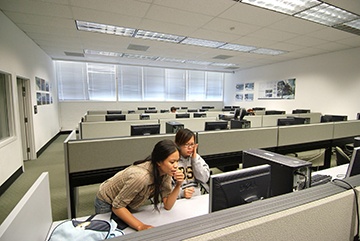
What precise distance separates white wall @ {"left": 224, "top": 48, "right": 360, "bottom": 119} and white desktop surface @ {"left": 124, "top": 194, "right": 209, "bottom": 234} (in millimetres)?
6183

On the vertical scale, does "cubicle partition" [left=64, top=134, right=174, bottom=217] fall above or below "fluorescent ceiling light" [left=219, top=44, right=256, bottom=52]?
below

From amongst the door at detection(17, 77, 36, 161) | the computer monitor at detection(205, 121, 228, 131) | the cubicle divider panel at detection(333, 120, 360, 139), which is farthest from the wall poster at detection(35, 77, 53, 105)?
the cubicle divider panel at detection(333, 120, 360, 139)

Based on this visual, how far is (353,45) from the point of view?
16.7 ft

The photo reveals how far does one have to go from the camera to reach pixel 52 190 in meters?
2.96

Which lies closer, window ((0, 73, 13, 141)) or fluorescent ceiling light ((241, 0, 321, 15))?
fluorescent ceiling light ((241, 0, 321, 15))

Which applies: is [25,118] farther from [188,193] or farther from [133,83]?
[133,83]

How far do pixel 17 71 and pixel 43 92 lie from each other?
1865mm

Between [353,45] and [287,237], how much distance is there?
650cm

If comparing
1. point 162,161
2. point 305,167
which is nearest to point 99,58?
point 162,161

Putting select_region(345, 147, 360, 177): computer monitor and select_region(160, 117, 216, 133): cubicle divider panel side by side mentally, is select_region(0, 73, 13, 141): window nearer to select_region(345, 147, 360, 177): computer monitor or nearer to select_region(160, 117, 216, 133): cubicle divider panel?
select_region(160, 117, 216, 133): cubicle divider panel

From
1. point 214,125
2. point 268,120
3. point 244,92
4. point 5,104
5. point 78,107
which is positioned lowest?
point 268,120

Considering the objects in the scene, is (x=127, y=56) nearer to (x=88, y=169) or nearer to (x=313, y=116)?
(x=88, y=169)

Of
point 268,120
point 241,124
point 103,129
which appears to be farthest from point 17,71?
point 268,120

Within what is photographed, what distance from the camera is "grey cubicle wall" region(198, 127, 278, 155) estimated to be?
2436 millimetres
